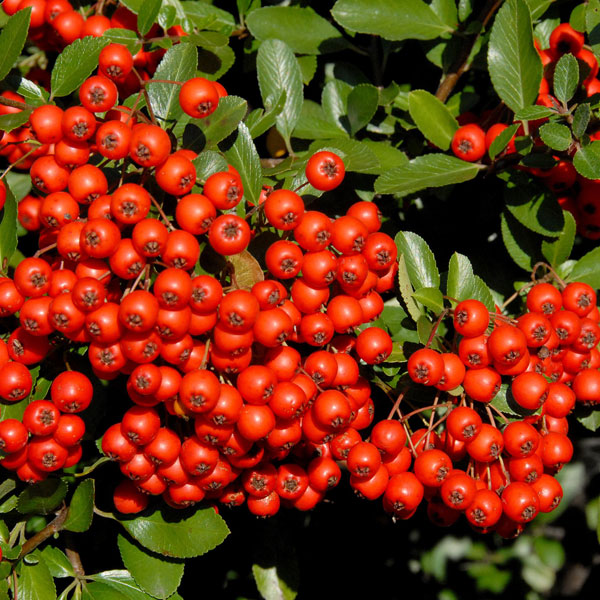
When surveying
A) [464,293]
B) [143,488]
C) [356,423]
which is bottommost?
[143,488]

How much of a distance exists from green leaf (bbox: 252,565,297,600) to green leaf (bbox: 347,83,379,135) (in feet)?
6.23

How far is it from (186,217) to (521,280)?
1.55m

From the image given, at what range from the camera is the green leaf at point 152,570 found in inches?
95.0

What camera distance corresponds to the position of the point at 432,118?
264cm

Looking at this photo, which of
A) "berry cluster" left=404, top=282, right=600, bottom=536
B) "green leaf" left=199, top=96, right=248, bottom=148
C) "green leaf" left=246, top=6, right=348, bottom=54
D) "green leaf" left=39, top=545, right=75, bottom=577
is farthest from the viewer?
"green leaf" left=246, top=6, right=348, bottom=54

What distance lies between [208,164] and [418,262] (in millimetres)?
785

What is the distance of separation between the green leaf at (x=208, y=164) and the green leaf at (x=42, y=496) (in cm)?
108

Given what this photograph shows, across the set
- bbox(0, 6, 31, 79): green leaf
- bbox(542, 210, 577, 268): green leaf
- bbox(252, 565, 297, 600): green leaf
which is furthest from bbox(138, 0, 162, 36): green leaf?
bbox(252, 565, 297, 600): green leaf

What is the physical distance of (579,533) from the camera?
311 cm

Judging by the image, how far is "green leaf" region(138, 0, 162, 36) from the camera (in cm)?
235

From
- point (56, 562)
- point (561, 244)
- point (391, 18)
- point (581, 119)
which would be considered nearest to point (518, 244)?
point (561, 244)

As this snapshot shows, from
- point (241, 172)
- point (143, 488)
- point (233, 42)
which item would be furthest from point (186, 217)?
point (233, 42)

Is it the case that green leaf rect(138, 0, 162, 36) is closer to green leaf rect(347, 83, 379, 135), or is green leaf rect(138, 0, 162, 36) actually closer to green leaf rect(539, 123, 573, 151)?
green leaf rect(347, 83, 379, 135)

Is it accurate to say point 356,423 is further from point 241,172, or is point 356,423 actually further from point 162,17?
point 162,17
